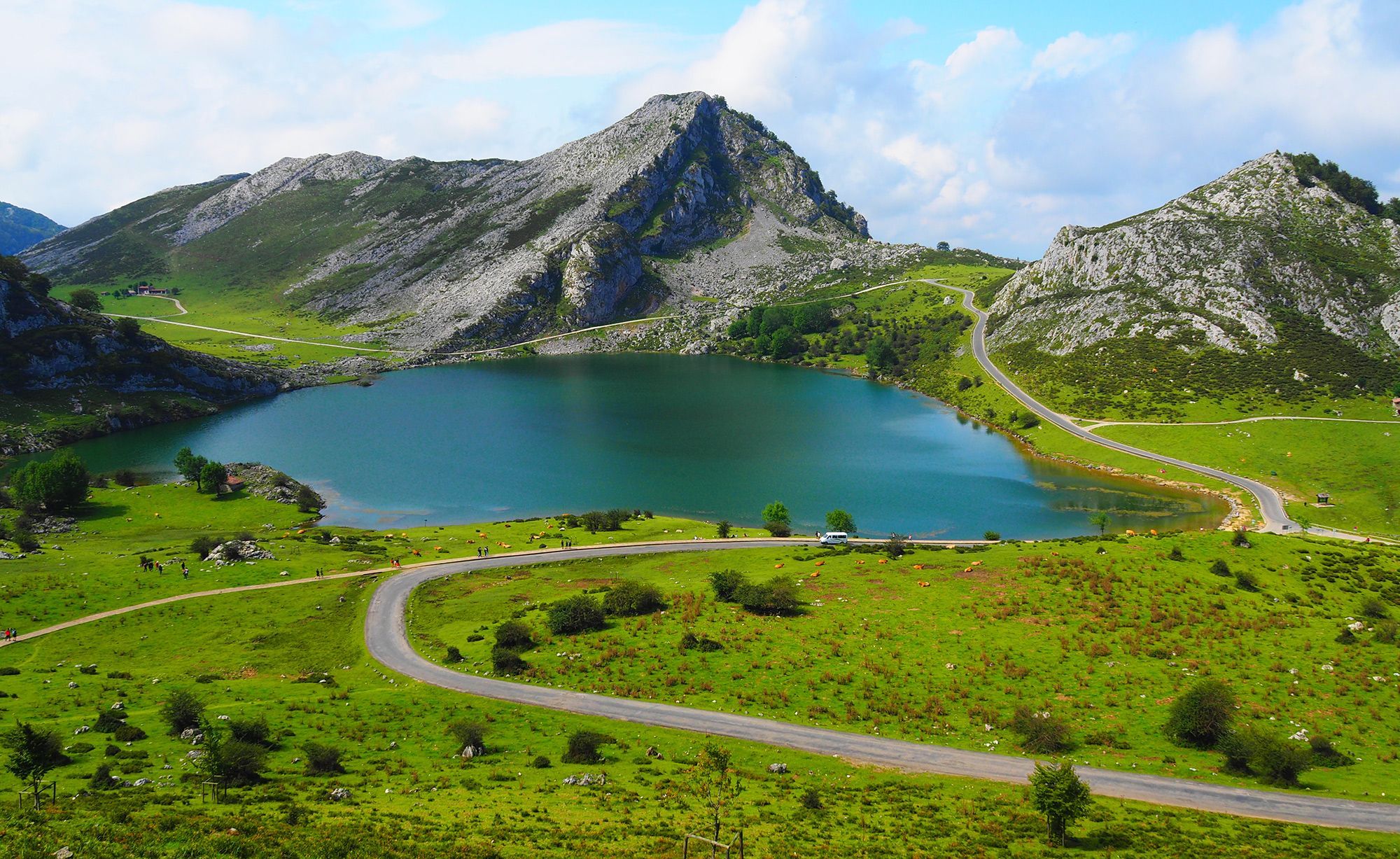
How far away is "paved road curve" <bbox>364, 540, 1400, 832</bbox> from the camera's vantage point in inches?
1329

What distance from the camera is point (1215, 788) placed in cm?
3597

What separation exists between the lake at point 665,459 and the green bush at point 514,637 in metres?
45.4

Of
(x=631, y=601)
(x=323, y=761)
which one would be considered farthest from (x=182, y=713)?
(x=631, y=601)

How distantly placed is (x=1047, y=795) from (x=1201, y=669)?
2421 cm

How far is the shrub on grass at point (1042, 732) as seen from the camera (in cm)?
3888

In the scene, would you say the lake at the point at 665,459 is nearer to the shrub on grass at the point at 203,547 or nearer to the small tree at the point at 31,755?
the shrub on grass at the point at 203,547

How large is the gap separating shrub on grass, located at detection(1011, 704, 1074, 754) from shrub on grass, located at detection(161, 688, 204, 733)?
43.5m

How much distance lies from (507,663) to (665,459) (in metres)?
74.6

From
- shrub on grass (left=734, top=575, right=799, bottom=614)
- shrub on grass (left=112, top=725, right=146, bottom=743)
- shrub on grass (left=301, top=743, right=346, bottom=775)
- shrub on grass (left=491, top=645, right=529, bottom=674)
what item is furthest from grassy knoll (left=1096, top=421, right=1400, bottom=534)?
shrub on grass (left=112, top=725, right=146, bottom=743)

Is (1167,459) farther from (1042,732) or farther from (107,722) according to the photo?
(107,722)

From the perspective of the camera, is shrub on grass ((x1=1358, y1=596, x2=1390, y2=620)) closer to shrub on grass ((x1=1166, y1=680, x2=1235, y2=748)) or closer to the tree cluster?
shrub on grass ((x1=1166, y1=680, x2=1235, y2=748))

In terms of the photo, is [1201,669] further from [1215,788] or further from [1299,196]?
[1299,196]

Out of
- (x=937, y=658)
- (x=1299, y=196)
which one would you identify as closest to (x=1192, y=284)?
(x=1299, y=196)

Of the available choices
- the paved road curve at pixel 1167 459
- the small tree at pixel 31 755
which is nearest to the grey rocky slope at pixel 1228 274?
the paved road curve at pixel 1167 459
